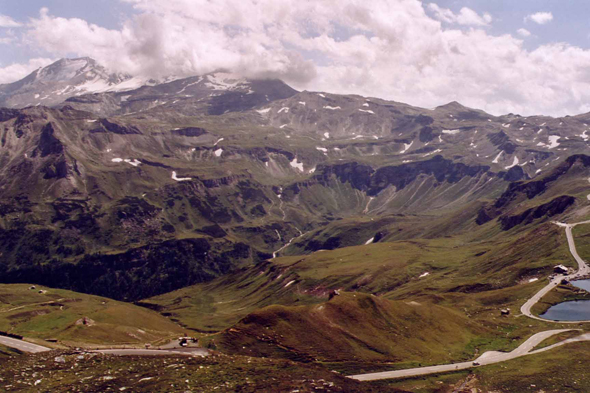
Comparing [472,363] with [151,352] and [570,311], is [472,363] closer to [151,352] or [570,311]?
[151,352]

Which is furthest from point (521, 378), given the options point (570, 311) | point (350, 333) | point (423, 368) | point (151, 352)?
point (570, 311)

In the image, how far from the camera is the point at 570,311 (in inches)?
5723

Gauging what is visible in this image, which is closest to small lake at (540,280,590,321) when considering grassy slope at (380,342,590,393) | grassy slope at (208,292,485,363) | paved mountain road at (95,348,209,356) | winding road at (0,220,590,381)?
winding road at (0,220,590,381)

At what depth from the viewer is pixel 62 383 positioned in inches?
2475

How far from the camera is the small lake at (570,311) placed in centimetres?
13700

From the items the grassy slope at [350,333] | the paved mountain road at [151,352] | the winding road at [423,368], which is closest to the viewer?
the paved mountain road at [151,352]

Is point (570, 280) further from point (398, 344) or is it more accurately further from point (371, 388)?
point (371, 388)

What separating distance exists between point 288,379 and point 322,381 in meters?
4.67

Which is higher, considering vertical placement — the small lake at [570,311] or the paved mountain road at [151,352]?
the paved mountain road at [151,352]

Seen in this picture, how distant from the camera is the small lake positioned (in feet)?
449

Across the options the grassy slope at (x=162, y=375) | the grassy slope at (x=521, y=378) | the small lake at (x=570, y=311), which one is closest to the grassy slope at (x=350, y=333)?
the grassy slope at (x=521, y=378)

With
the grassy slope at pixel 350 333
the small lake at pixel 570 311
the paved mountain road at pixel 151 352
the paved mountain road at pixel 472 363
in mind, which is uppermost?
the paved mountain road at pixel 151 352

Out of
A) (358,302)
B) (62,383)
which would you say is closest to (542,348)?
(358,302)

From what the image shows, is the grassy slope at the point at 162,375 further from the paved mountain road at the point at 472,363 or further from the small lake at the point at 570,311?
the small lake at the point at 570,311
